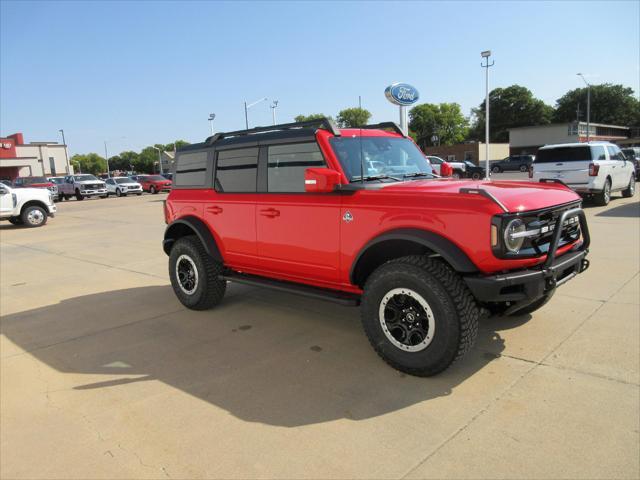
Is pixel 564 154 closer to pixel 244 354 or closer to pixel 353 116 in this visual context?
pixel 244 354

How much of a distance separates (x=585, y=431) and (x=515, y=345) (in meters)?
1.30

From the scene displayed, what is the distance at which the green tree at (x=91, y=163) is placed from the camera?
146375 millimetres

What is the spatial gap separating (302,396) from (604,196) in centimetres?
1345

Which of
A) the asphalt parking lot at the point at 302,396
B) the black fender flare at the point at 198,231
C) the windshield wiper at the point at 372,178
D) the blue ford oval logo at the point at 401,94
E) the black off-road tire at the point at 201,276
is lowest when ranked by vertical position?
the asphalt parking lot at the point at 302,396

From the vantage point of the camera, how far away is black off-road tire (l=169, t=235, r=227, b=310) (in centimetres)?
520

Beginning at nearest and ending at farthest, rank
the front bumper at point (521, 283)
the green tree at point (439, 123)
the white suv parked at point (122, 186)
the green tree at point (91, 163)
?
the front bumper at point (521, 283) < the white suv parked at point (122, 186) < the green tree at point (439, 123) < the green tree at point (91, 163)

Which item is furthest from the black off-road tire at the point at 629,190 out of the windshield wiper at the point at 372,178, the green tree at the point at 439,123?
the green tree at the point at 439,123

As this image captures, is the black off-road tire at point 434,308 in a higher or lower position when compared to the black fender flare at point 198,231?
lower

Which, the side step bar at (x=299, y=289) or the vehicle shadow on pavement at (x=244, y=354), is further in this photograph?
the side step bar at (x=299, y=289)

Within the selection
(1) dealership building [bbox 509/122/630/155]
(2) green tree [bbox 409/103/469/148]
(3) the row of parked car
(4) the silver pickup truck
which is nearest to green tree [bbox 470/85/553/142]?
(2) green tree [bbox 409/103/469/148]

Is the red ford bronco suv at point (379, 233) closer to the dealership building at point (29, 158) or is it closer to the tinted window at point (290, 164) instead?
the tinted window at point (290, 164)

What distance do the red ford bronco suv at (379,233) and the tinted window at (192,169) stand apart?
0.07 ft

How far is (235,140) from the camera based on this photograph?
4895mm

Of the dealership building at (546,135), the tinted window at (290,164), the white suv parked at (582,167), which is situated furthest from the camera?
the dealership building at (546,135)
